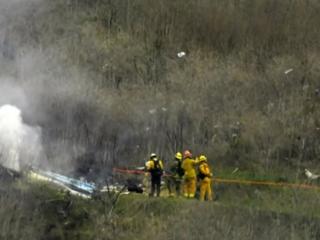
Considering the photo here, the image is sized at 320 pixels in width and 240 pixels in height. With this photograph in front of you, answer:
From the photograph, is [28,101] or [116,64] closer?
[28,101]

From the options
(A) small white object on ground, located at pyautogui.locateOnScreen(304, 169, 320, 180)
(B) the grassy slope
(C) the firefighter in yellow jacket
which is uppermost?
(A) small white object on ground, located at pyautogui.locateOnScreen(304, 169, 320, 180)

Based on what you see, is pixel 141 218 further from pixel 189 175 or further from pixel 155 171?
pixel 189 175

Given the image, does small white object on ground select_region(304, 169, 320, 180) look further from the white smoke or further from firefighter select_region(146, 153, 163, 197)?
the white smoke

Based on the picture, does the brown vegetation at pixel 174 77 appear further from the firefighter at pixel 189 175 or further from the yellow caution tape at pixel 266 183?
the firefighter at pixel 189 175

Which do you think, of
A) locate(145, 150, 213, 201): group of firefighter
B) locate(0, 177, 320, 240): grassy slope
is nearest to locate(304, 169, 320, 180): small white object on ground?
locate(0, 177, 320, 240): grassy slope

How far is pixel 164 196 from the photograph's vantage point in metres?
24.6

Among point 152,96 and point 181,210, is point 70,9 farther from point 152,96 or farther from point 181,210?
point 181,210

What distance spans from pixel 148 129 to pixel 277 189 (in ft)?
17.2

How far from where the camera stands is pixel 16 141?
86.2 feet

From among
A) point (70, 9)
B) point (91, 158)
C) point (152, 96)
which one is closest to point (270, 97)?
point (152, 96)

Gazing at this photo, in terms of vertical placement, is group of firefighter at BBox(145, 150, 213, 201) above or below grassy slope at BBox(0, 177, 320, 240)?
above

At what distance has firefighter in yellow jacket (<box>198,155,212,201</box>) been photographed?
2371cm

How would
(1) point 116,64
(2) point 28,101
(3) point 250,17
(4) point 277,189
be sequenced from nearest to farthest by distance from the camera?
1. (4) point 277,189
2. (2) point 28,101
3. (1) point 116,64
4. (3) point 250,17

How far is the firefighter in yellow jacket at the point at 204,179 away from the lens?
23714 millimetres
